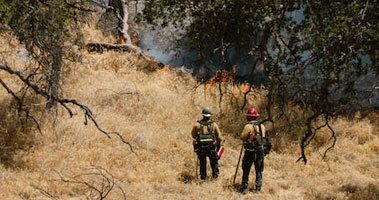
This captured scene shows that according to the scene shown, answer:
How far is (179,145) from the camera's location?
13.2 meters

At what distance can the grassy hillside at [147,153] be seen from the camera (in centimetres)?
1027

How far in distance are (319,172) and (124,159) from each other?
5.05 meters

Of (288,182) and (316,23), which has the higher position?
(316,23)

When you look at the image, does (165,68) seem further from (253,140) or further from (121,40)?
(253,140)

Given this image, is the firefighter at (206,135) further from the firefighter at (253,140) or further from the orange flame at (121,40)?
the orange flame at (121,40)

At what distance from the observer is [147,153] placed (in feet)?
40.6

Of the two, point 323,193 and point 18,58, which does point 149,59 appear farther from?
point 323,193

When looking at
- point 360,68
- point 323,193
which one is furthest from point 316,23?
point 323,193

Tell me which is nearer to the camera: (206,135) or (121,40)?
(206,135)

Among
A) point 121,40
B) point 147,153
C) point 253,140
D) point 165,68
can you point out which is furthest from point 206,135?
point 121,40

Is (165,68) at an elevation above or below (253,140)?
above

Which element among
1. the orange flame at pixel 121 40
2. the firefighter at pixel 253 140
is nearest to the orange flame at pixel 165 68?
the orange flame at pixel 121 40

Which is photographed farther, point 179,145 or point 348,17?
point 179,145

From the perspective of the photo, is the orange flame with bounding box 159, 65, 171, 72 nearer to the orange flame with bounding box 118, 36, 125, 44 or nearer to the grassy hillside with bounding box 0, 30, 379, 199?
the grassy hillside with bounding box 0, 30, 379, 199
